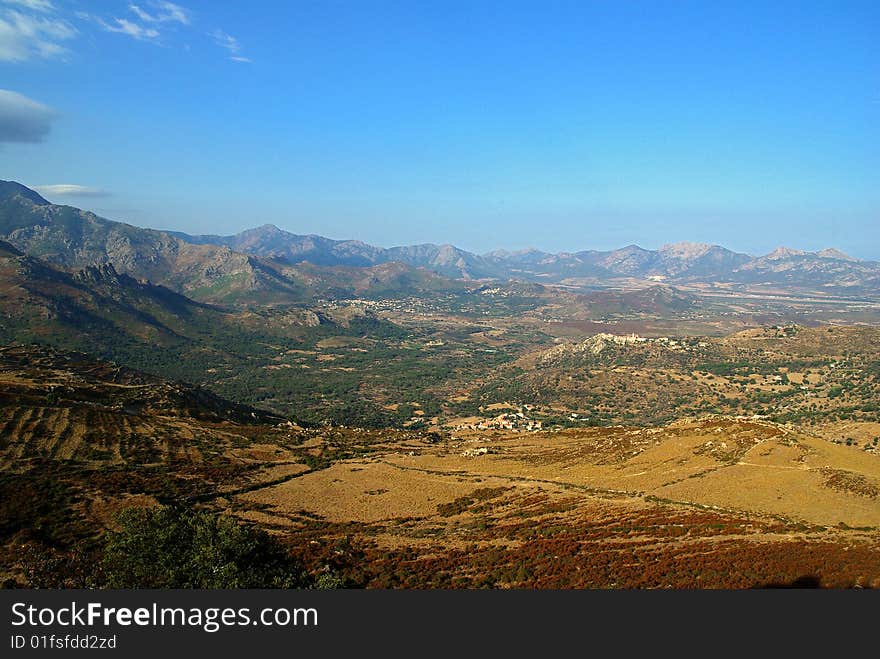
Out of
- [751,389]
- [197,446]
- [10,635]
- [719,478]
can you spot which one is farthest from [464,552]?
[751,389]

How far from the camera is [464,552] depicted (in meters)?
34.9

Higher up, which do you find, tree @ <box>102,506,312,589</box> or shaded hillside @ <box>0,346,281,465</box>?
tree @ <box>102,506,312,589</box>

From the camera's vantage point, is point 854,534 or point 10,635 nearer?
point 10,635

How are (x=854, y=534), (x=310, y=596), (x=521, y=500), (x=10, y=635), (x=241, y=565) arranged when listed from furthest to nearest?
1. (x=521, y=500)
2. (x=854, y=534)
3. (x=241, y=565)
4. (x=310, y=596)
5. (x=10, y=635)

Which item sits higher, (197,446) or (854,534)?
(854,534)

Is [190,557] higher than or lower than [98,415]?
higher

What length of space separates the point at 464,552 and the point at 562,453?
126ft

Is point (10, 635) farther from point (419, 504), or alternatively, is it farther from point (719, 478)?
point (719, 478)

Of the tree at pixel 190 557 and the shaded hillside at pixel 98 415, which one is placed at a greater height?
the tree at pixel 190 557

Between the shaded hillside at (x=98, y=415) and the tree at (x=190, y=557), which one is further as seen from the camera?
the shaded hillside at (x=98, y=415)

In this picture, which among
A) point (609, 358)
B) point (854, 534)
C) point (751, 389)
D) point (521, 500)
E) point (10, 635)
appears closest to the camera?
point (10, 635)

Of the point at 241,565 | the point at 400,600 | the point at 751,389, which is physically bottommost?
the point at 751,389

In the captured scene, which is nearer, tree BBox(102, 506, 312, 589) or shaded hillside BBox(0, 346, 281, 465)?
tree BBox(102, 506, 312, 589)

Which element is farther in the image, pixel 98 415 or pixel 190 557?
pixel 98 415
